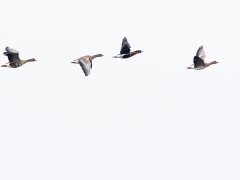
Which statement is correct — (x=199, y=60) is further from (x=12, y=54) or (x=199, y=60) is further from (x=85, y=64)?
(x=12, y=54)

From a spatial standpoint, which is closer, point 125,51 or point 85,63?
point 85,63

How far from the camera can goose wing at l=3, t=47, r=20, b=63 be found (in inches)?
1695

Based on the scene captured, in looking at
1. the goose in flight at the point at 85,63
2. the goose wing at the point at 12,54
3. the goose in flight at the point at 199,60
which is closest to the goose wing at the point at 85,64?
the goose in flight at the point at 85,63

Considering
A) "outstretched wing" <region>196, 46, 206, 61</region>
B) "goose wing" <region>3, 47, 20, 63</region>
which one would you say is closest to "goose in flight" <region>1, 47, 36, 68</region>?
"goose wing" <region>3, 47, 20, 63</region>

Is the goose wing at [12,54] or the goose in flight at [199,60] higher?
the goose wing at [12,54]

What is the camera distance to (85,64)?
134 feet

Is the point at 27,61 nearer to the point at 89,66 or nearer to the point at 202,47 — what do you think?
the point at 89,66

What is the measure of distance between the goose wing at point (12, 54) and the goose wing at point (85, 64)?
4649mm

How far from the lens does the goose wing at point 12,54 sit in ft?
141

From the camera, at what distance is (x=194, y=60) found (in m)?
44.6

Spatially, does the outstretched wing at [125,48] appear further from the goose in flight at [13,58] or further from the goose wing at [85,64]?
the goose in flight at [13,58]

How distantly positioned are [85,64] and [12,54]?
538 centimetres

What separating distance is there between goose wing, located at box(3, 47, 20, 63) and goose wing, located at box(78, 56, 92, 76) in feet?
15.3

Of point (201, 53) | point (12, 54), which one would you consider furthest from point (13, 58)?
point (201, 53)
